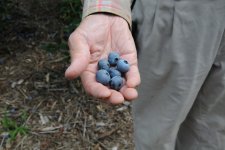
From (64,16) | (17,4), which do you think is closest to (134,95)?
(64,16)

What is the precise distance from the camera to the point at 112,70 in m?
0.92

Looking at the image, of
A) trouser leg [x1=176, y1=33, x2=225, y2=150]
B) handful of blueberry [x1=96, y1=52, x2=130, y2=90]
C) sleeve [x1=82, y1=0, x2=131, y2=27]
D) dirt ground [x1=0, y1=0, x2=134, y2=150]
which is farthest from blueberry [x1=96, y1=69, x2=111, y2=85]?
dirt ground [x1=0, y1=0, x2=134, y2=150]

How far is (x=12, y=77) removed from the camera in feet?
6.47

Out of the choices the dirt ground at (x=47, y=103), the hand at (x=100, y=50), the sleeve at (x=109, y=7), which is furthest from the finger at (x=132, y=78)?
the dirt ground at (x=47, y=103)

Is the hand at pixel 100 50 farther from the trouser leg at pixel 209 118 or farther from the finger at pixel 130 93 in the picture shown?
the trouser leg at pixel 209 118

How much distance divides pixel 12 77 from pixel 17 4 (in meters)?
0.53

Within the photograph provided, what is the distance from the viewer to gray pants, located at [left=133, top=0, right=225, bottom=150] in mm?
944

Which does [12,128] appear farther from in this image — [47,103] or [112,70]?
[112,70]

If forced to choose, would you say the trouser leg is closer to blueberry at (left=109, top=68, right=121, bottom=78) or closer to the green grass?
blueberry at (left=109, top=68, right=121, bottom=78)

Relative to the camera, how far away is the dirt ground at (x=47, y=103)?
1742 millimetres

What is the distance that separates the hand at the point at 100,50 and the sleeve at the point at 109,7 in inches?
0.5

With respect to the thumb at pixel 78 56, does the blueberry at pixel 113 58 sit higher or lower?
lower

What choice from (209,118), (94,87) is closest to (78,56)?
(94,87)

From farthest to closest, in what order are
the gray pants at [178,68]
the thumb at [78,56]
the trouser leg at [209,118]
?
the trouser leg at [209,118] → the gray pants at [178,68] → the thumb at [78,56]
